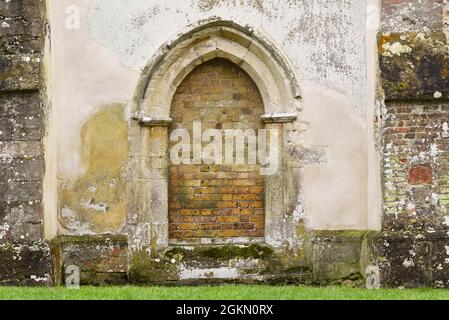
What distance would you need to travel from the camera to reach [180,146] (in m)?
11.1

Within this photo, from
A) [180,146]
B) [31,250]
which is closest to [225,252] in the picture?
[180,146]

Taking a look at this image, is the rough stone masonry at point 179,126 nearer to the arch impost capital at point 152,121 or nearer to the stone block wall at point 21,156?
the arch impost capital at point 152,121

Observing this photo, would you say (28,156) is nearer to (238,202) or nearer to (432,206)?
(238,202)

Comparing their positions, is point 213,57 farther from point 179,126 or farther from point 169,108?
point 179,126

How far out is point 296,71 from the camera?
11.0 m

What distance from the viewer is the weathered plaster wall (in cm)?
1094

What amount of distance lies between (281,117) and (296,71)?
1.96 feet

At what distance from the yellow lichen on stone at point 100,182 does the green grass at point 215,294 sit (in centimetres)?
156

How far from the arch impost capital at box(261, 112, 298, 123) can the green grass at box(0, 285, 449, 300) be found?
2251 millimetres

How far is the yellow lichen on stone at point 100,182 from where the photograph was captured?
10914 mm

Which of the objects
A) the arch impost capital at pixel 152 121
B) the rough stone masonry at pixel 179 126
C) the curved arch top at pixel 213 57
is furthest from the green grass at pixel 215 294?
the curved arch top at pixel 213 57

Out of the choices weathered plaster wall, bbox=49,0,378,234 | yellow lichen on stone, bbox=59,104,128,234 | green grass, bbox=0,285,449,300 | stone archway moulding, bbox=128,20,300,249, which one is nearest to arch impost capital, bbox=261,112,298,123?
stone archway moulding, bbox=128,20,300,249

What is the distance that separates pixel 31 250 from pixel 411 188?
4.41 m

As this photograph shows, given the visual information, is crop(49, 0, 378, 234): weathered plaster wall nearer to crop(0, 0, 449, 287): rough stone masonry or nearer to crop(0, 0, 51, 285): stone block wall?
crop(0, 0, 449, 287): rough stone masonry
